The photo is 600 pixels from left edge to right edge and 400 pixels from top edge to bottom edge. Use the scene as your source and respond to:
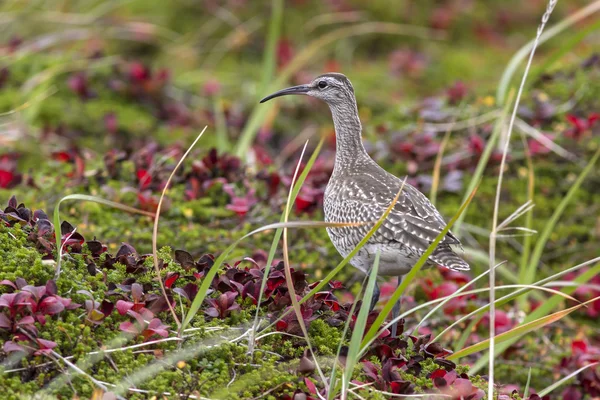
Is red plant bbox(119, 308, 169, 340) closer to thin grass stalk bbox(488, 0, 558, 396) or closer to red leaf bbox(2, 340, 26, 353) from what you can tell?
red leaf bbox(2, 340, 26, 353)

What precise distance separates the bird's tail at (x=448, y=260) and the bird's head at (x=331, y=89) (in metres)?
1.76

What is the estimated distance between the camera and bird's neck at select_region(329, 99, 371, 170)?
6.32m

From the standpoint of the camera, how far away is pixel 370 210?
550 centimetres

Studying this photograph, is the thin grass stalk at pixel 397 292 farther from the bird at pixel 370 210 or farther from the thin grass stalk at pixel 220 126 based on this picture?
the thin grass stalk at pixel 220 126

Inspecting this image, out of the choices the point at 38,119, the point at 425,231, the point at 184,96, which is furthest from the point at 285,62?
A: the point at 425,231

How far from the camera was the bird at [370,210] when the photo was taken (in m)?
5.18

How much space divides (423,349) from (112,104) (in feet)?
22.2

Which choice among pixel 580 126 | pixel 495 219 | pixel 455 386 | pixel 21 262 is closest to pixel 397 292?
pixel 455 386

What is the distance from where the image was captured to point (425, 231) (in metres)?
5.21

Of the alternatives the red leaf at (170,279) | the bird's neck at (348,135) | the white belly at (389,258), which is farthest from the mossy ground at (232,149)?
the bird's neck at (348,135)

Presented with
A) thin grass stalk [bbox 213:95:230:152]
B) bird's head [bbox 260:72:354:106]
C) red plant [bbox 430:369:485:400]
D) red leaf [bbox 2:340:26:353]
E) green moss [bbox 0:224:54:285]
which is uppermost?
bird's head [bbox 260:72:354:106]

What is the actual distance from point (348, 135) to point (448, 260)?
171cm

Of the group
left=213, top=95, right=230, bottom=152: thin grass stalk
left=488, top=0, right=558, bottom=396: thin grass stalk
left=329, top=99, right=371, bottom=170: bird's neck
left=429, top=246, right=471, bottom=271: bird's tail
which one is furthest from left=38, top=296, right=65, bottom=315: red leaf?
left=213, top=95, right=230, bottom=152: thin grass stalk

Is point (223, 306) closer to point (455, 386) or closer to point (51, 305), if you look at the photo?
point (51, 305)
